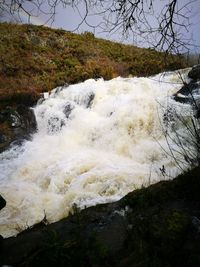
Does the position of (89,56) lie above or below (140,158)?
above

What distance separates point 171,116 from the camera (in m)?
11.4

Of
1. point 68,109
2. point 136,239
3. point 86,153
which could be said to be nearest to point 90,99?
point 68,109

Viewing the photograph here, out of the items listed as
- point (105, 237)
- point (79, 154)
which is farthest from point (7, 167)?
point (105, 237)

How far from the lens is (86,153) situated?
1105cm

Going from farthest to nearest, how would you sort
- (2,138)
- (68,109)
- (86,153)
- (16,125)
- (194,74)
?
(68,109)
(194,74)
(16,125)
(2,138)
(86,153)

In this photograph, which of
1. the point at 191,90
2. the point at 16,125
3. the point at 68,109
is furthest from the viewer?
the point at 68,109

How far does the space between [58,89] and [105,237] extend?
13.0 m

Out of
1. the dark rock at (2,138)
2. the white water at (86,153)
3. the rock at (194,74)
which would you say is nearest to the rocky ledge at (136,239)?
the white water at (86,153)

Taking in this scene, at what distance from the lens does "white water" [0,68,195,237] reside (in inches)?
303

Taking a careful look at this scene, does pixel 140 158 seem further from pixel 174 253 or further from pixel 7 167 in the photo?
pixel 174 253

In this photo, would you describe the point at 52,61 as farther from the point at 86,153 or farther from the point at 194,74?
the point at 86,153

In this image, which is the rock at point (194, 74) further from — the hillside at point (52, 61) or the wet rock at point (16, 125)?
the wet rock at point (16, 125)

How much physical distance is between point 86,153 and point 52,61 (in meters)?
11.0

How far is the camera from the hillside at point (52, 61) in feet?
57.0
